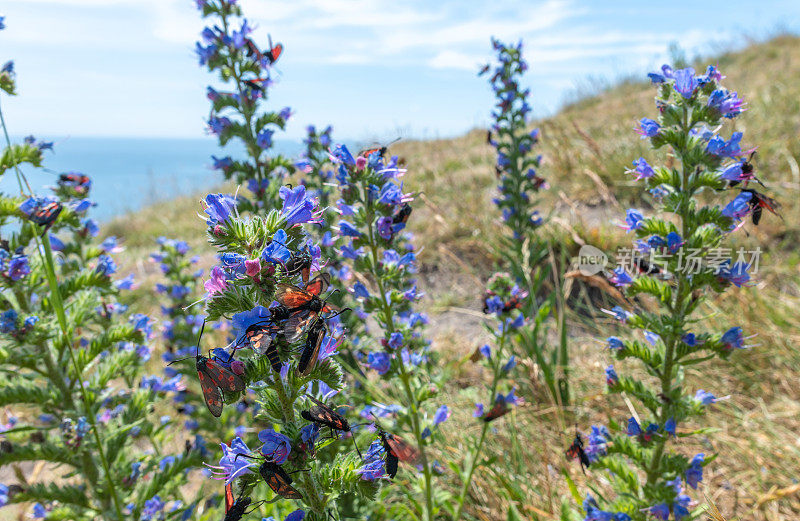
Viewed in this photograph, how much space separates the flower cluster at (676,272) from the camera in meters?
2.33

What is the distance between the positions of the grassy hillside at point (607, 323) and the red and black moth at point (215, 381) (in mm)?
2163

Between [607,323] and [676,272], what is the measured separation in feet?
11.7

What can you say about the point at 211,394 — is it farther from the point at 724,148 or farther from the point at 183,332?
the point at 183,332

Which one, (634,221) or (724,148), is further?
(634,221)

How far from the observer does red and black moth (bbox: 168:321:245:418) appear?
4.49ft

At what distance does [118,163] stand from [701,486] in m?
193

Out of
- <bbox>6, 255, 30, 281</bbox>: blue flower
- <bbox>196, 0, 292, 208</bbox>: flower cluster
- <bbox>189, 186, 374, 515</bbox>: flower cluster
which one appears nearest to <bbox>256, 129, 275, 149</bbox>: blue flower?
<bbox>196, 0, 292, 208</bbox>: flower cluster

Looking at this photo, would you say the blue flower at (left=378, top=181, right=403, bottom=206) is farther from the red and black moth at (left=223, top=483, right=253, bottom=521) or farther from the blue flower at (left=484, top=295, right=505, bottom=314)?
the red and black moth at (left=223, top=483, right=253, bottom=521)

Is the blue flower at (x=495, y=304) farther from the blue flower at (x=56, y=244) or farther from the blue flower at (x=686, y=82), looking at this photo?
the blue flower at (x=56, y=244)

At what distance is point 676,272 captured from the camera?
2387 millimetres

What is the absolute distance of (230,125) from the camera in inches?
148

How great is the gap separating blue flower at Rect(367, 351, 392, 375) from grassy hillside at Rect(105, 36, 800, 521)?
95 cm

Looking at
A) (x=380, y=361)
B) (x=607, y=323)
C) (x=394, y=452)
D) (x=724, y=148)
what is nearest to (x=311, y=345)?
(x=394, y=452)

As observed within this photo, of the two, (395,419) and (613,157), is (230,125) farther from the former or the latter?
(613,157)
